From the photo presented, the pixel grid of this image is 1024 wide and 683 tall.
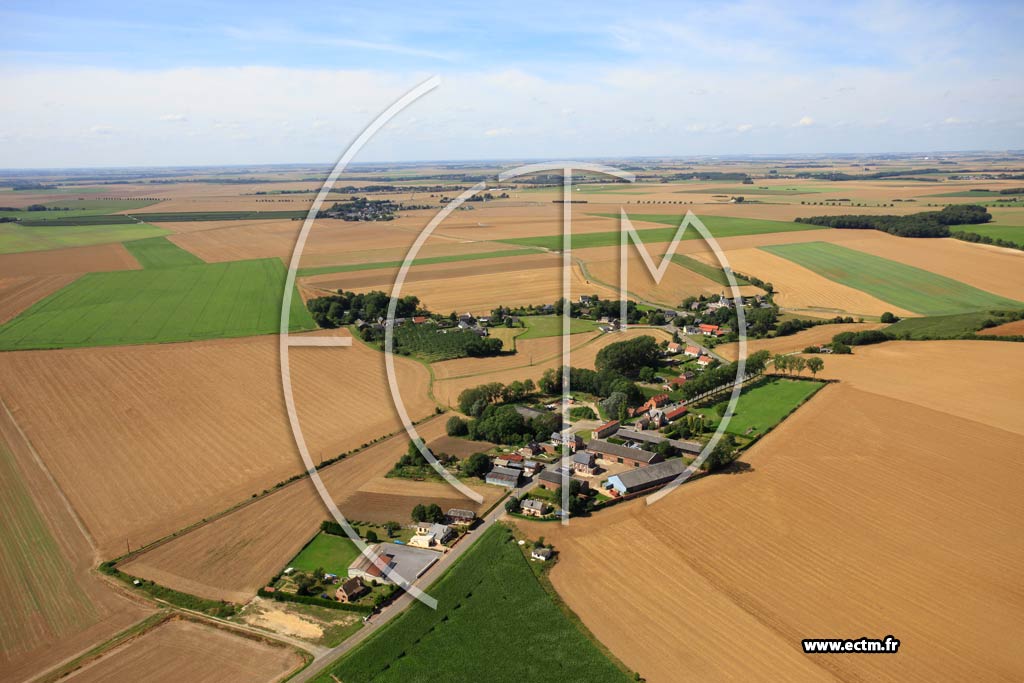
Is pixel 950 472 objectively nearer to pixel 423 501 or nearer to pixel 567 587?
pixel 567 587

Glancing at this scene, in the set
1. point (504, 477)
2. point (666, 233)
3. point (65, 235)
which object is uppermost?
point (65, 235)

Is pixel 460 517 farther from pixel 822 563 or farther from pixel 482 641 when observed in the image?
pixel 822 563

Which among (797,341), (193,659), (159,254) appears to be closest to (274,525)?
(193,659)

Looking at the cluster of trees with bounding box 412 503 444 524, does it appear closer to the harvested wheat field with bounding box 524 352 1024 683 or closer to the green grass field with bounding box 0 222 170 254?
the harvested wheat field with bounding box 524 352 1024 683

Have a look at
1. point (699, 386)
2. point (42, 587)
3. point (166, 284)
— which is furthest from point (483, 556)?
point (166, 284)

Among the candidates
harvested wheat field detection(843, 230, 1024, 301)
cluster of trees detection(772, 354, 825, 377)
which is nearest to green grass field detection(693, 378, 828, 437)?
cluster of trees detection(772, 354, 825, 377)


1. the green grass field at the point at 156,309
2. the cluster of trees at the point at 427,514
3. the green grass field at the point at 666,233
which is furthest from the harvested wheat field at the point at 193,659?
the green grass field at the point at 666,233
